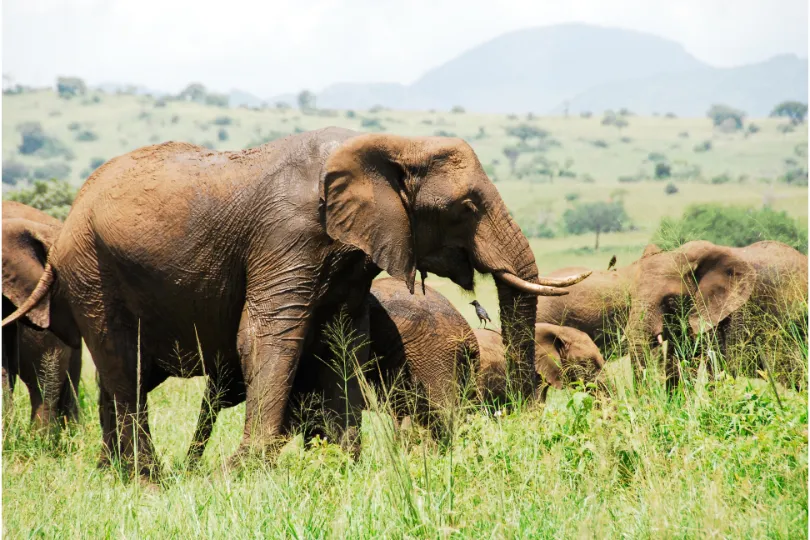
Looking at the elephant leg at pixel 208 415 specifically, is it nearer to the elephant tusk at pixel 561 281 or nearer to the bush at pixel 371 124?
the elephant tusk at pixel 561 281

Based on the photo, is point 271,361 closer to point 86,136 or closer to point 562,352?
point 562,352

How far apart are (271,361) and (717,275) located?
6.01m

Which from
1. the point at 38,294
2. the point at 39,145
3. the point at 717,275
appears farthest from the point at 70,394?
the point at 39,145

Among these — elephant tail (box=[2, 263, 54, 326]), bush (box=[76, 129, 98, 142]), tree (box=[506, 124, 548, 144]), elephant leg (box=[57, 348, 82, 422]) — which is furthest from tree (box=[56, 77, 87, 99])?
elephant tail (box=[2, 263, 54, 326])

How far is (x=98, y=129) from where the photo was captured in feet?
333

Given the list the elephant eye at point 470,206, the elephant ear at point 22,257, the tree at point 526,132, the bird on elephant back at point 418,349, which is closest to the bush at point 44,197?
the elephant ear at point 22,257

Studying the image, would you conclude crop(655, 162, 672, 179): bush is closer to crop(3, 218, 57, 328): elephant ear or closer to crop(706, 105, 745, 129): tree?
crop(706, 105, 745, 129): tree

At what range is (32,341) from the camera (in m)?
9.17

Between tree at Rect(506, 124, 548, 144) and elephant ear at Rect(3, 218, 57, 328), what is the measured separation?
330 ft

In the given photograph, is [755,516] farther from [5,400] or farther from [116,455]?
[5,400]

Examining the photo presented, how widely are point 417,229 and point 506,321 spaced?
28.5 inches

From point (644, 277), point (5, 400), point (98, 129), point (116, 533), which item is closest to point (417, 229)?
point (116, 533)

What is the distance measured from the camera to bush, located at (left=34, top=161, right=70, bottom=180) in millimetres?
79000

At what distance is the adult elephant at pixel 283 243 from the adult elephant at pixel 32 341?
2119mm
